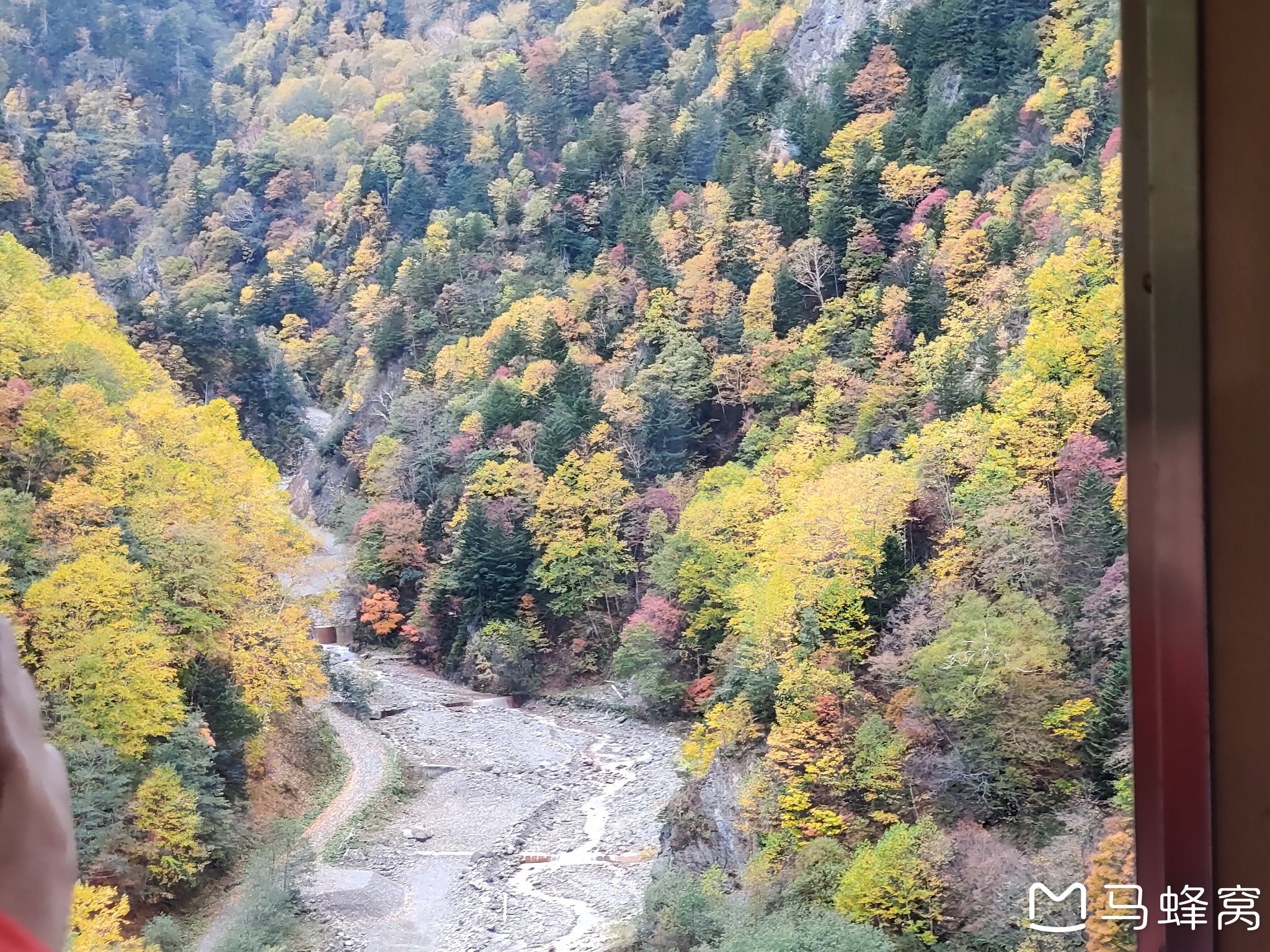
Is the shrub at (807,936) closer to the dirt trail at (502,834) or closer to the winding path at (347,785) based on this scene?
the dirt trail at (502,834)

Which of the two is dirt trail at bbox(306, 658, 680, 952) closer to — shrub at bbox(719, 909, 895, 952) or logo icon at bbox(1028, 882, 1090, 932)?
shrub at bbox(719, 909, 895, 952)

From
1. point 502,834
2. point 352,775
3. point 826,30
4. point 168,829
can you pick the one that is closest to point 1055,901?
point 502,834

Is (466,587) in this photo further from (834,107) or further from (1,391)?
(834,107)

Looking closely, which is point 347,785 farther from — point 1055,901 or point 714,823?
point 1055,901

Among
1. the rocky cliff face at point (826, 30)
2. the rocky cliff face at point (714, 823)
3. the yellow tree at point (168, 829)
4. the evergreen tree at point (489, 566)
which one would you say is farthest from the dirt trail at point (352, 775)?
the rocky cliff face at point (826, 30)

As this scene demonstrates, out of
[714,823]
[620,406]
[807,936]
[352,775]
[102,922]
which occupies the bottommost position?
[807,936]

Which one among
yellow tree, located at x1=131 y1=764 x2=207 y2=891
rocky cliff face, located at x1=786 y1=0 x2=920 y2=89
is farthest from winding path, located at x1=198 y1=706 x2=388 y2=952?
rocky cliff face, located at x1=786 y1=0 x2=920 y2=89

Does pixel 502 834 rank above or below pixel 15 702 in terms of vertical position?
below
